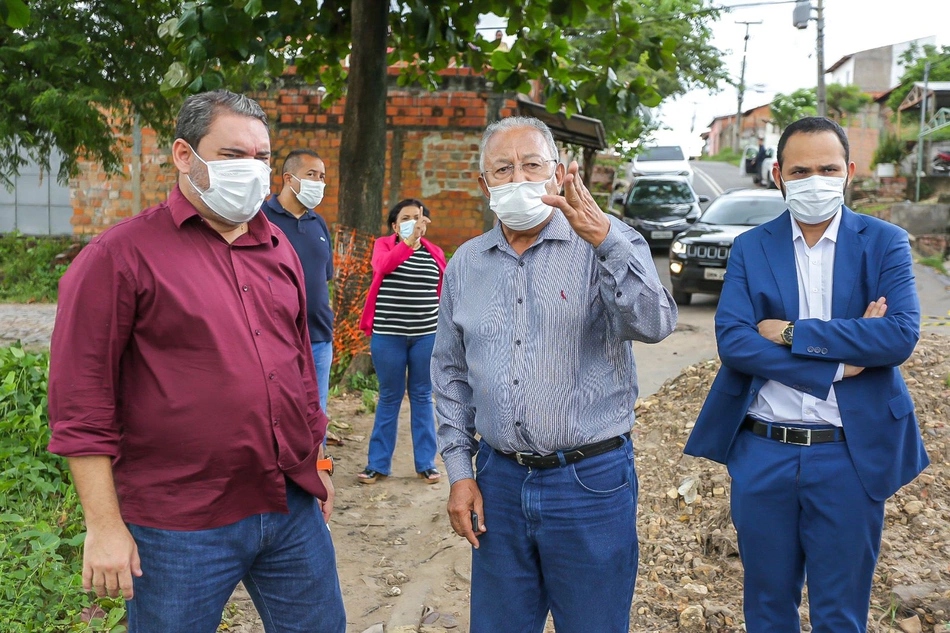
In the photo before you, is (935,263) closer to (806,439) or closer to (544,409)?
(806,439)

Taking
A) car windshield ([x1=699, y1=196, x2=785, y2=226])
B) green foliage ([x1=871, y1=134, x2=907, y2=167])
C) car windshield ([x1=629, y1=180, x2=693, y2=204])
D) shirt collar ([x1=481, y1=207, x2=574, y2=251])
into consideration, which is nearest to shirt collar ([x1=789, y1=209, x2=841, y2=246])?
shirt collar ([x1=481, y1=207, x2=574, y2=251])

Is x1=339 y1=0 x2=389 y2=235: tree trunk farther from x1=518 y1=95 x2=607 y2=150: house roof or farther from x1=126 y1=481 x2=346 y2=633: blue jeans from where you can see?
x1=518 y1=95 x2=607 y2=150: house roof

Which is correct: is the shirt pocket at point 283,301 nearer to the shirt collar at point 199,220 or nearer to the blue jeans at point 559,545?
the shirt collar at point 199,220

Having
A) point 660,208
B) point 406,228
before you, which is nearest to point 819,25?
point 660,208

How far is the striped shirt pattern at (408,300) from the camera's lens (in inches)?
231

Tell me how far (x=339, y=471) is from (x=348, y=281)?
2.34m

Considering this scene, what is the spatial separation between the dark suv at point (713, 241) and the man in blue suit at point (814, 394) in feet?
28.2

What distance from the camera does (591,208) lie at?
236cm

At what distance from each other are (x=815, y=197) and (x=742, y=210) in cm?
1014

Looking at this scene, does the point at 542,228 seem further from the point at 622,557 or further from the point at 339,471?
the point at 339,471

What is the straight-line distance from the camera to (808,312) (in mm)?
2941

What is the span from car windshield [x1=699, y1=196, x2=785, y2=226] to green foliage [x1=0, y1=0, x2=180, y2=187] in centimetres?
788

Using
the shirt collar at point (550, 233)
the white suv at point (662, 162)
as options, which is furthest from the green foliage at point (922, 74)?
the shirt collar at point (550, 233)

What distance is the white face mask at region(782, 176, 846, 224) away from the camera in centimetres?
291
